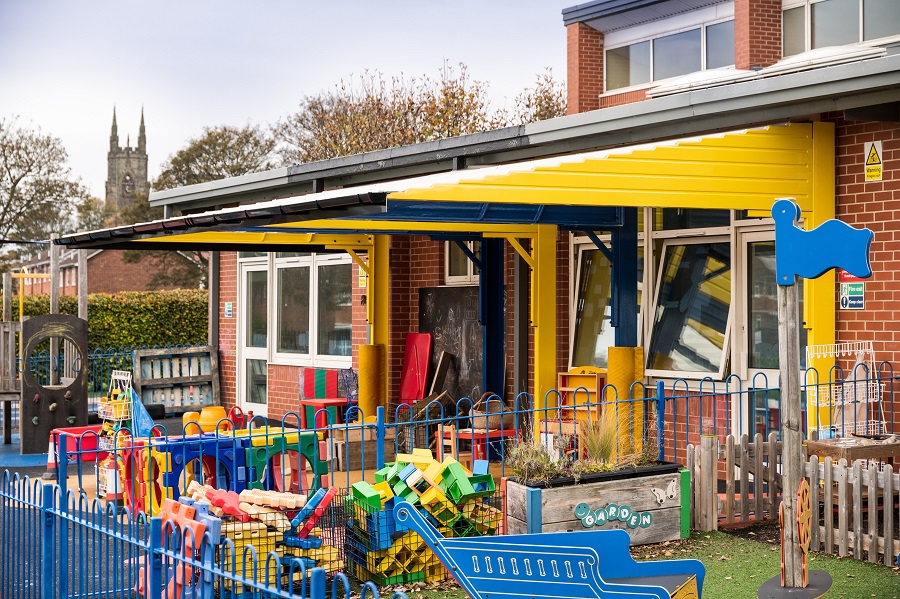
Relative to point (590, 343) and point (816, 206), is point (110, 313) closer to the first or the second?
point (590, 343)

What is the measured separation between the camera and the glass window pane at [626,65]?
27344 mm

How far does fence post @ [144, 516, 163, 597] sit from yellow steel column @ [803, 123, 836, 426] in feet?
18.6

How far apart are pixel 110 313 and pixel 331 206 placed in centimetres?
2157

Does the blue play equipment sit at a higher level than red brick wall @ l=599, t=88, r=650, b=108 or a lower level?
lower

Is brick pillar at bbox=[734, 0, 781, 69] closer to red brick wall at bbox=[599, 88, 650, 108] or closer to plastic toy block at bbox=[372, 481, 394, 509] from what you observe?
red brick wall at bbox=[599, 88, 650, 108]

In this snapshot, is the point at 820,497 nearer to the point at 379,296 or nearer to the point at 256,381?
the point at 379,296

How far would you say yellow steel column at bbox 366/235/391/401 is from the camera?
14.2 m

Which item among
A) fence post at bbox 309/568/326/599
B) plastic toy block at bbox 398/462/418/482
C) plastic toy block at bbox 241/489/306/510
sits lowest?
plastic toy block at bbox 241/489/306/510

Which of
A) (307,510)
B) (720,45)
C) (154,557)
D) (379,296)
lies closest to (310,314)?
(379,296)

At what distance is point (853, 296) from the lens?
894 centimetres

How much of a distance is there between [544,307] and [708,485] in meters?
3.35

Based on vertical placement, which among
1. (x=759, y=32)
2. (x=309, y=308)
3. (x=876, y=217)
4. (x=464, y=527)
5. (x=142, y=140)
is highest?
(x=142, y=140)

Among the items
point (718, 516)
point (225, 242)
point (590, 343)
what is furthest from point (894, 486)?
point (225, 242)

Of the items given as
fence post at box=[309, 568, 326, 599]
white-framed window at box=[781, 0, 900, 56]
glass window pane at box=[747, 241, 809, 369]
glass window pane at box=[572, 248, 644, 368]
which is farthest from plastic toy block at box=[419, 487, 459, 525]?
white-framed window at box=[781, 0, 900, 56]
